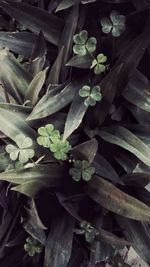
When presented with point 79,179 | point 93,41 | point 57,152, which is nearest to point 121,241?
point 79,179

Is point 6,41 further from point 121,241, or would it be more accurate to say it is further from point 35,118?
point 121,241

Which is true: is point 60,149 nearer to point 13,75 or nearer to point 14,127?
point 14,127

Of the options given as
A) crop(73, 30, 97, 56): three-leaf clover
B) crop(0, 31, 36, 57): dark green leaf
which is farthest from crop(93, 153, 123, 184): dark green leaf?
crop(0, 31, 36, 57): dark green leaf

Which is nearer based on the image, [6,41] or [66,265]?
[66,265]

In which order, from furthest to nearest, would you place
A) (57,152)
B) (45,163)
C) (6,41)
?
(6,41), (45,163), (57,152)

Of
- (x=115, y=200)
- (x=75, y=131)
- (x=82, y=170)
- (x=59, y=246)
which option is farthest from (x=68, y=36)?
(x=59, y=246)

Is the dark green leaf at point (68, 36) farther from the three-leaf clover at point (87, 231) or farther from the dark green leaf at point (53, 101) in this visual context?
the three-leaf clover at point (87, 231)

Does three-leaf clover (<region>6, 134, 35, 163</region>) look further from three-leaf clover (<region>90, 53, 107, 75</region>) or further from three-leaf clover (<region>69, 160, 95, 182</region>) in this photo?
three-leaf clover (<region>90, 53, 107, 75</region>)
